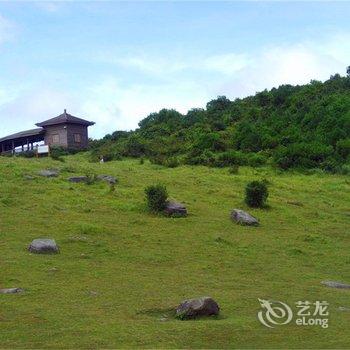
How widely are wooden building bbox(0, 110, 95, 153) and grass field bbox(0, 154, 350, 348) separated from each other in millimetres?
20210

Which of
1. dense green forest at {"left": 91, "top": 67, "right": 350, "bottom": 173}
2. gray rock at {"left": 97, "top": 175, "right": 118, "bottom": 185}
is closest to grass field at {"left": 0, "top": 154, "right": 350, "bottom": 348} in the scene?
gray rock at {"left": 97, "top": 175, "right": 118, "bottom": 185}

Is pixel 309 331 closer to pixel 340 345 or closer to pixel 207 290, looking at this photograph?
pixel 340 345

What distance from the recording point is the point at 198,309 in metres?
14.6

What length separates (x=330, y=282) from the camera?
1936cm

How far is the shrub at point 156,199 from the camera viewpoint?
1129 inches

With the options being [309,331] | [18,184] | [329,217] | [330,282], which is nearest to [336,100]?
[329,217]

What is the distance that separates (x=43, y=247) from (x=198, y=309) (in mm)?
8125

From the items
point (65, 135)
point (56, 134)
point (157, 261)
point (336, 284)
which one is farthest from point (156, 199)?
point (56, 134)

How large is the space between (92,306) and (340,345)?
20.2 ft

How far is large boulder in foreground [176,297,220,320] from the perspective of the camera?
1461 cm

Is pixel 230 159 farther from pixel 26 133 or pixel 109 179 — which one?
pixel 26 133

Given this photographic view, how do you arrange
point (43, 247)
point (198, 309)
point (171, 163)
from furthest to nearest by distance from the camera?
point (171, 163) → point (43, 247) → point (198, 309)

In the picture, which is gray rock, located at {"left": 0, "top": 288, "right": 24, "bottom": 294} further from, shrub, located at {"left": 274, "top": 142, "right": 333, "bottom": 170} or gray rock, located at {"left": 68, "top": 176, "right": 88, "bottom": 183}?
shrub, located at {"left": 274, "top": 142, "right": 333, "bottom": 170}

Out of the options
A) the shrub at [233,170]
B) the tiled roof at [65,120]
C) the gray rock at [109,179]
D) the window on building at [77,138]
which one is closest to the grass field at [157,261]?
the gray rock at [109,179]
